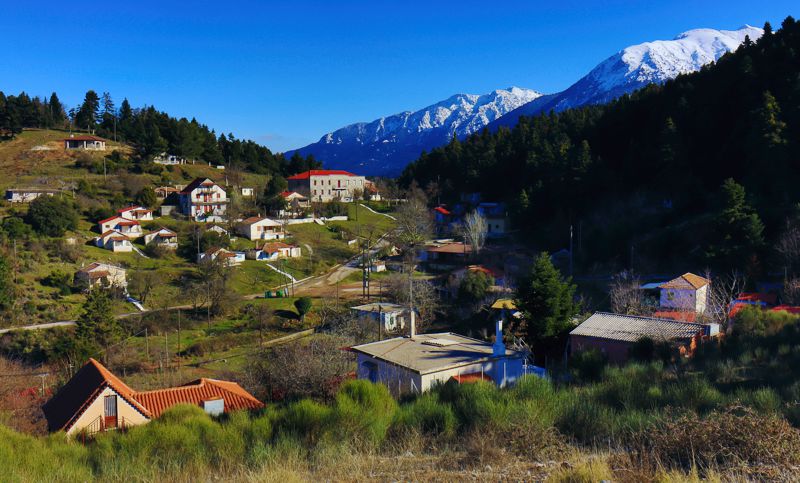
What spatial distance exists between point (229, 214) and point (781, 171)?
119 ft

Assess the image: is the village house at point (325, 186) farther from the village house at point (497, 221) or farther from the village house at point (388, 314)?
the village house at point (388, 314)

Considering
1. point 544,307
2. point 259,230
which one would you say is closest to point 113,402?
point 544,307

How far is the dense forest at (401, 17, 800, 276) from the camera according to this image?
90.6 ft

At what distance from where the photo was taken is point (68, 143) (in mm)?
57094

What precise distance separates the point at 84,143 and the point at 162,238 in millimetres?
25858

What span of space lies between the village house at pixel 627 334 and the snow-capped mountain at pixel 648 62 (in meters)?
152

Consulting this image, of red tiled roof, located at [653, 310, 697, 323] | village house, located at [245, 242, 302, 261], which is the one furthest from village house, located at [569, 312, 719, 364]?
village house, located at [245, 242, 302, 261]

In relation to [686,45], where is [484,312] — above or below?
below

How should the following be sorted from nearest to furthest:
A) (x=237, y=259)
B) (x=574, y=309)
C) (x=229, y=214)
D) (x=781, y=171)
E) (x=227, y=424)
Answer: (x=227, y=424)
(x=574, y=309)
(x=781, y=171)
(x=237, y=259)
(x=229, y=214)

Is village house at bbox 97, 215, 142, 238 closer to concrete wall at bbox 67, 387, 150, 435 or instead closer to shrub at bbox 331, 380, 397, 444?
concrete wall at bbox 67, 387, 150, 435

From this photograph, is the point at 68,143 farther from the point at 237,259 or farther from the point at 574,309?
the point at 574,309

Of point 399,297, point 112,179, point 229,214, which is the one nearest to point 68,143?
point 112,179

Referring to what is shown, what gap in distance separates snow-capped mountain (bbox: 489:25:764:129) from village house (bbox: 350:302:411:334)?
142 m

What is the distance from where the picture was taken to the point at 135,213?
137 feet
